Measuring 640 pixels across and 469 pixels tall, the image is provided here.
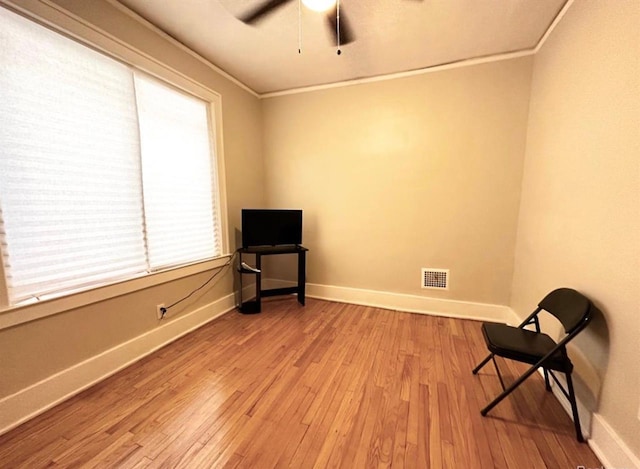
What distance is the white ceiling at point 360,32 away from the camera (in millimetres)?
1803

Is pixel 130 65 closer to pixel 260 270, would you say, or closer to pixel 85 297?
pixel 85 297

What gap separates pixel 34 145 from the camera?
1.44 m

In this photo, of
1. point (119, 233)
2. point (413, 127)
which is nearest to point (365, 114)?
point (413, 127)

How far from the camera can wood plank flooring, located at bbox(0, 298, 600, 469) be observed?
3.97 ft

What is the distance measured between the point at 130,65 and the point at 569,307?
133 inches

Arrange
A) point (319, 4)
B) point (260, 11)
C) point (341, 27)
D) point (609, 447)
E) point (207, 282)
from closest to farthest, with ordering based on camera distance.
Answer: point (609, 447)
point (319, 4)
point (260, 11)
point (341, 27)
point (207, 282)

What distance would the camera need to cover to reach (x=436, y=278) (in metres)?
2.81

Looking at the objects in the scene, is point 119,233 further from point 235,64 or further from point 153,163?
point 235,64

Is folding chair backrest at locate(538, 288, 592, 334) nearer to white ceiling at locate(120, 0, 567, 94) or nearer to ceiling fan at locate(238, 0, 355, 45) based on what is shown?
white ceiling at locate(120, 0, 567, 94)

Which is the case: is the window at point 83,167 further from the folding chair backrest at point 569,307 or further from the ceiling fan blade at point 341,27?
the folding chair backrest at point 569,307

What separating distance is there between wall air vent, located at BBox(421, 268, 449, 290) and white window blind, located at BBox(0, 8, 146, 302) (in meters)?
2.84

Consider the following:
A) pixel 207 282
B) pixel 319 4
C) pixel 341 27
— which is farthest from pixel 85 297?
pixel 341 27

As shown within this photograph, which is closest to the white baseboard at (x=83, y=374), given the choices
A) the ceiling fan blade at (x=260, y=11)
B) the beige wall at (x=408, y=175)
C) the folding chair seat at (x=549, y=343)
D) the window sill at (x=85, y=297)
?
the window sill at (x=85, y=297)

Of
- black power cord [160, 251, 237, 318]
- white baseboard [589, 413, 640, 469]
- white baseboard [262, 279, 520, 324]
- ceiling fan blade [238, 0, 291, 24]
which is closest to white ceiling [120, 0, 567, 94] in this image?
ceiling fan blade [238, 0, 291, 24]
